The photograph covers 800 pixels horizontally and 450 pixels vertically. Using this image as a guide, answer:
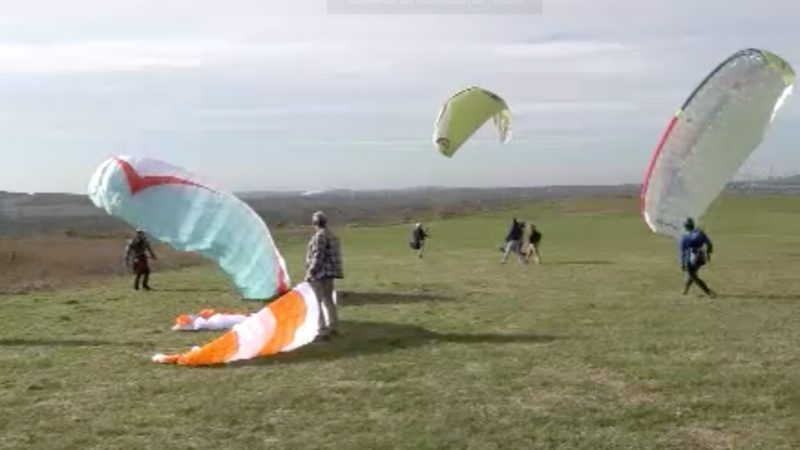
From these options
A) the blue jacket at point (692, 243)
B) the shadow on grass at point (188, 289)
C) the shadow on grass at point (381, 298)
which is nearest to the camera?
the shadow on grass at point (381, 298)

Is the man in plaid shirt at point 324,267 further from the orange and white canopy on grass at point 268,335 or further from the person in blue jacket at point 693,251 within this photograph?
the person in blue jacket at point 693,251

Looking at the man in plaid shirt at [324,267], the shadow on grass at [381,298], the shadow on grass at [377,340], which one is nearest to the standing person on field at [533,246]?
the shadow on grass at [381,298]

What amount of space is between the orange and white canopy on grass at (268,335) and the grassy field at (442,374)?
239 millimetres

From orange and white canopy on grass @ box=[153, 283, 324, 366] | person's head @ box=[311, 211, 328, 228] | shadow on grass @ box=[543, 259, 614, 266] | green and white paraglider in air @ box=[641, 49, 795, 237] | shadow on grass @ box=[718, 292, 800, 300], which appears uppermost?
green and white paraglider in air @ box=[641, 49, 795, 237]

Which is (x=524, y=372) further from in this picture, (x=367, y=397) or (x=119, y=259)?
(x=119, y=259)

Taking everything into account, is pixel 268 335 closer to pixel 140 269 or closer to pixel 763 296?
pixel 763 296

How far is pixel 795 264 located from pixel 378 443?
70.2 ft

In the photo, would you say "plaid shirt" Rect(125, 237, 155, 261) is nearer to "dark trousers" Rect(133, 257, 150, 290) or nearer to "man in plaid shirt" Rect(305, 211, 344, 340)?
"dark trousers" Rect(133, 257, 150, 290)

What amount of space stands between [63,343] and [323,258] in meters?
4.09

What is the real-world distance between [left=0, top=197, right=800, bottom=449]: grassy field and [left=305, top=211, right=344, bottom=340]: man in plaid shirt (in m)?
0.44

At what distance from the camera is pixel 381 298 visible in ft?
63.2

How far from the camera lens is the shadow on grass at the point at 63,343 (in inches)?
546

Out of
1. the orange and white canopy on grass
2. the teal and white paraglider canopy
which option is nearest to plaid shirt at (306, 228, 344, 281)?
the orange and white canopy on grass

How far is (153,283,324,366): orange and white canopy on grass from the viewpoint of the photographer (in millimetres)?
11906
